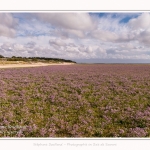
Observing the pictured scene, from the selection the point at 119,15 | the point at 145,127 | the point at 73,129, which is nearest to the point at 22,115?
the point at 73,129

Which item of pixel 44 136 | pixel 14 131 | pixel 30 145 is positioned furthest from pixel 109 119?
pixel 14 131

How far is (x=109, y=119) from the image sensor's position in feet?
25.3

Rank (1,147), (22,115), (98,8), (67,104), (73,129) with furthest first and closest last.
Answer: (67,104) → (22,115) → (98,8) → (73,129) → (1,147)

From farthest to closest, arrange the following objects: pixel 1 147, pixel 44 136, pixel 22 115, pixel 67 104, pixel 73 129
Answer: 1. pixel 67 104
2. pixel 22 115
3. pixel 73 129
4. pixel 44 136
5. pixel 1 147

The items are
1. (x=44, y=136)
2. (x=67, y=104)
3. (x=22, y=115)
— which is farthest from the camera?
(x=67, y=104)

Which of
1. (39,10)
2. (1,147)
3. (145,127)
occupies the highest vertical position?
(39,10)

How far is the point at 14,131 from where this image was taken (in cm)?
644

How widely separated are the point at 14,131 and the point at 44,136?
1323 millimetres

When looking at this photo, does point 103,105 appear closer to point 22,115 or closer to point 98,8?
point 22,115

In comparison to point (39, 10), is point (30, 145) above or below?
below

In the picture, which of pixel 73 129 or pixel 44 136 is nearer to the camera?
pixel 44 136

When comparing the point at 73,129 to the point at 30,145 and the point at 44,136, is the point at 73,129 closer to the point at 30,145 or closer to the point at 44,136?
the point at 44,136

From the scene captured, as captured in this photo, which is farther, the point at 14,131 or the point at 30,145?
the point at 14,131

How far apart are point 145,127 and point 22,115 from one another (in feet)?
19.5
